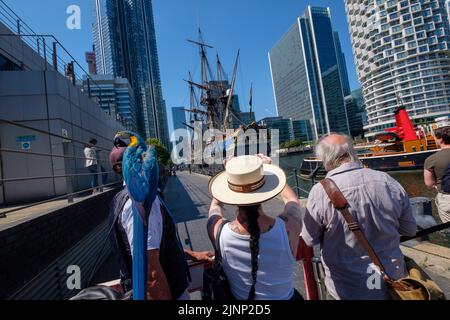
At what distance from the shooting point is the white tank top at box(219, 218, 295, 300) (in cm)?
158

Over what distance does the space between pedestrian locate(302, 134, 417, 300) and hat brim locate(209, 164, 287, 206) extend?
0.43 metres

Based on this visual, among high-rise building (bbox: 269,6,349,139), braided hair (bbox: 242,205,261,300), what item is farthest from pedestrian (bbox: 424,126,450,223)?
high-rise building (bbox: 269,6,349,139)

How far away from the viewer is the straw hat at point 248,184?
162 cm

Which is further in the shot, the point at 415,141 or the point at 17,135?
the point at 415,141

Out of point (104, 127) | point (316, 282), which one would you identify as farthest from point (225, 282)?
point (104, 127)

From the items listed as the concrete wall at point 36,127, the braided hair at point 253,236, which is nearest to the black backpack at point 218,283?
the braided hair at point 253,236

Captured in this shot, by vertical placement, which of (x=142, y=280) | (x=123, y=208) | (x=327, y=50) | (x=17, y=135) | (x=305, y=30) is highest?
(x=305, y=30)

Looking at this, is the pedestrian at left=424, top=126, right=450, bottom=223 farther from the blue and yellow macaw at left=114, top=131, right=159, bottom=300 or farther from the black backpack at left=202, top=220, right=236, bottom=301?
the blue and yellow macaw at left=114, top=131, right=159, bottom=300

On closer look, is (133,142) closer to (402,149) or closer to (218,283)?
(218,283)

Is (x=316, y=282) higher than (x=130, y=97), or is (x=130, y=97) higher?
(x=130, y=97)

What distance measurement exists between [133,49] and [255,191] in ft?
499

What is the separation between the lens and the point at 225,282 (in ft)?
5.47
